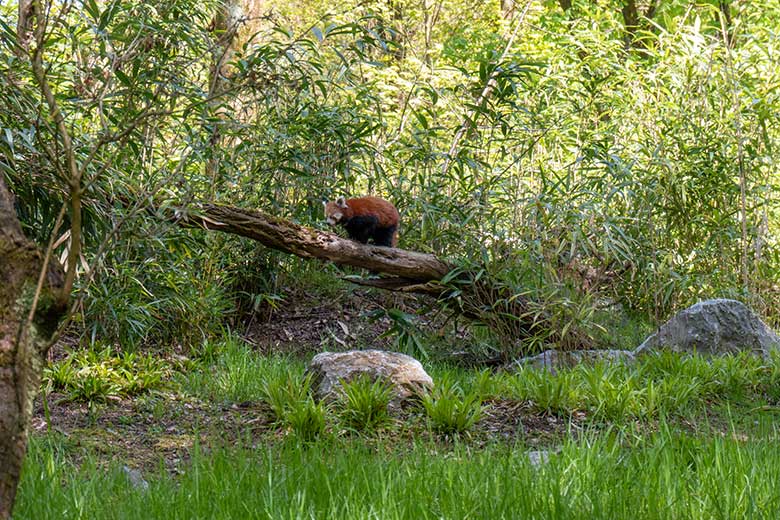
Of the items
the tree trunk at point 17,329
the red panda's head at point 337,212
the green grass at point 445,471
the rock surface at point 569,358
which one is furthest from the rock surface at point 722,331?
the tree trunk at point 17,329

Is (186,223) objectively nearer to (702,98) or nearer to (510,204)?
(510,204)

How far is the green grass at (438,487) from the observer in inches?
88.6

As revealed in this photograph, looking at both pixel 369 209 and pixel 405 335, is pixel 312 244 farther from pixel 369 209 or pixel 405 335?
pixel 405 335

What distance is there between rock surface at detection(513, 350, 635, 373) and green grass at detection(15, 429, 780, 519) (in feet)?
6.70

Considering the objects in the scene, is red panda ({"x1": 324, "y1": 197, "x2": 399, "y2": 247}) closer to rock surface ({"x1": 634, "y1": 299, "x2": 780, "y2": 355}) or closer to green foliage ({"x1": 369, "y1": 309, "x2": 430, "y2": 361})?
green foliage ({"x1": 369, "y1": 309, "x2": 430, "y2": 361})

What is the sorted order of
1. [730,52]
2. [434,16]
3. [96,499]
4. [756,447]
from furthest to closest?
[434,16] → [730,52] → [756,447] → [96,499]

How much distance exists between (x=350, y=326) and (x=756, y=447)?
405 centimetres

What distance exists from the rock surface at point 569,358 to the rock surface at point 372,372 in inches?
40.0

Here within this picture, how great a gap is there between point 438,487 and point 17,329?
1333 millimetres

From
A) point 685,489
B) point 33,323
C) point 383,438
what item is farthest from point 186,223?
point 685,489

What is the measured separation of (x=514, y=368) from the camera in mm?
5320

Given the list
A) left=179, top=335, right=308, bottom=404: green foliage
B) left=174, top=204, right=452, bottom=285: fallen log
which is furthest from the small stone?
left=174, top=204, right=452, bottom=285: fallen log

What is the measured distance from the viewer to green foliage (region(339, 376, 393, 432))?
3643 mm

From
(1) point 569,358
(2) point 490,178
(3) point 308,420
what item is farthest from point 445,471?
(2) point 490,178
